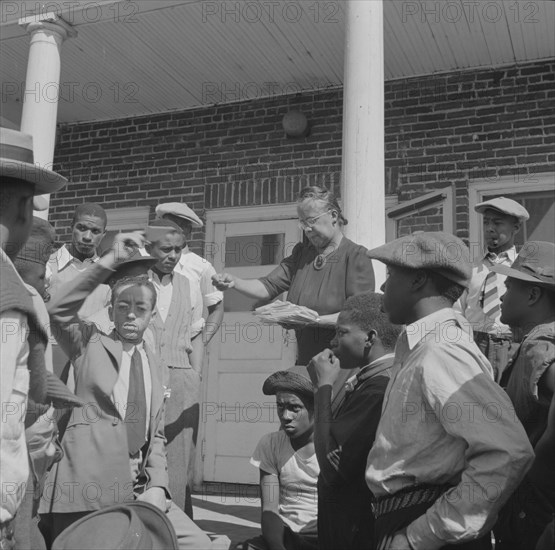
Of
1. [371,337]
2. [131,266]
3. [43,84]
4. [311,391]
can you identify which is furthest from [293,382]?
[43,84]

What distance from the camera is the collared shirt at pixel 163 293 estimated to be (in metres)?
4.57

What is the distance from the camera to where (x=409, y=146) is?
7.56 m

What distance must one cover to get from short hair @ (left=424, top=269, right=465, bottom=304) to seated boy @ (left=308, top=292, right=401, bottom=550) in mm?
483

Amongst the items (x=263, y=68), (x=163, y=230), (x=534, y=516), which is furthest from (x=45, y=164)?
(x=534, y=516)

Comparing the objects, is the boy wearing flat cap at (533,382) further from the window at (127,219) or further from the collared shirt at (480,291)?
the window at (127,219)

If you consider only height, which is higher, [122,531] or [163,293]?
[163,293]

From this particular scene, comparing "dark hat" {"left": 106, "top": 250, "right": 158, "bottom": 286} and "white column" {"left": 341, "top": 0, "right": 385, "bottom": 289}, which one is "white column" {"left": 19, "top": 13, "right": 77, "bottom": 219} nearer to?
"white column" {"left": 341, "top": 0, "right": 385, "bottom": 289}

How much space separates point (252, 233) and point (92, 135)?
241cm

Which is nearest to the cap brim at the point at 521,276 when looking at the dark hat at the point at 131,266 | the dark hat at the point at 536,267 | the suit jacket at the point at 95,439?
the dark hat at the point at 536,267

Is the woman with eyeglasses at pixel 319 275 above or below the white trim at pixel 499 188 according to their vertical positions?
below

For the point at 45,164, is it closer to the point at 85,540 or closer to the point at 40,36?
the point at 40,36

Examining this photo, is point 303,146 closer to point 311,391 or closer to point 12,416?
point 311,391

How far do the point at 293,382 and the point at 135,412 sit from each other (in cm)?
84

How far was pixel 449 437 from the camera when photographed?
218 centimetres
